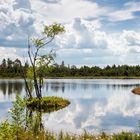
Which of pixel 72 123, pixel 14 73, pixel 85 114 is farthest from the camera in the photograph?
pixel 14 73

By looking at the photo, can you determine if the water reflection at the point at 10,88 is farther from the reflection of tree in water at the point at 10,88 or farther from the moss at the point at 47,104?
the moss at the point at 47,104

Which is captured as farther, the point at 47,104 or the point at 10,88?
the point at 10,88

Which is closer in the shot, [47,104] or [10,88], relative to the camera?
[47,104]

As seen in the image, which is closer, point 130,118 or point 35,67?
point 130,118

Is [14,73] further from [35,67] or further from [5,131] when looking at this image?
[5,131]

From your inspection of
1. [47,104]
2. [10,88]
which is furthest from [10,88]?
[47,104]

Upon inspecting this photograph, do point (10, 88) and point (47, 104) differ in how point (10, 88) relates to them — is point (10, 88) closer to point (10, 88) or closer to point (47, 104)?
point (10, 88)

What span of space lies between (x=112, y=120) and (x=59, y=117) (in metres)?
5.42

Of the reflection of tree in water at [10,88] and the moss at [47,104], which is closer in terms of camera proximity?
the moss at [47,104]

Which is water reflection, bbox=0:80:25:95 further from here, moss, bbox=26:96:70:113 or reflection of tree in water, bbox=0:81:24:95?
moss, bbox=26:96:70:113

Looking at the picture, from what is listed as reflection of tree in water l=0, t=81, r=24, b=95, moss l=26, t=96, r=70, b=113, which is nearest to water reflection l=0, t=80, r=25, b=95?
reflection of tree in water l=0, t=81, r=24, b=95

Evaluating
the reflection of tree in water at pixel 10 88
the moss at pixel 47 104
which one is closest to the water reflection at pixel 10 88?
the reflection of tree in water at pixel 10 88

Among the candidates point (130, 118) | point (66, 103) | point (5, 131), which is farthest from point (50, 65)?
point (5, 131)

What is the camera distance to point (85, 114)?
4144 centimetres
